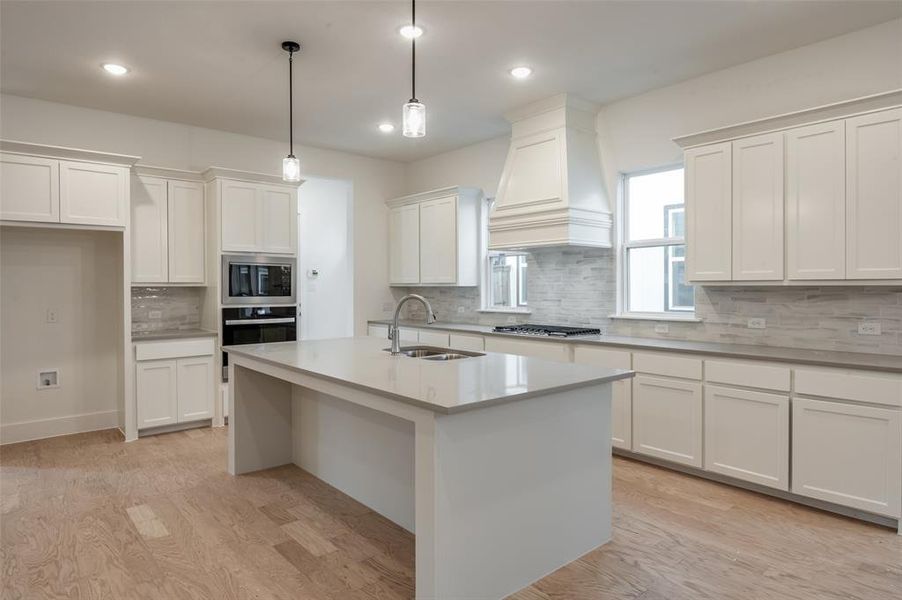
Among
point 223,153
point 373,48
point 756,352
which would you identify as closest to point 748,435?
point 756,352

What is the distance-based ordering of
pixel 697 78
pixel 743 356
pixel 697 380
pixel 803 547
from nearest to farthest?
pixel 803 547 → pixel 743 356 → pixel 697 380 → pixel 697 78

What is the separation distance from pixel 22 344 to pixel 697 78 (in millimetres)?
5705

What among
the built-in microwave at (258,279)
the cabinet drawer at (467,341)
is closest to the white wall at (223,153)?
the built-in microwave at (258,279)

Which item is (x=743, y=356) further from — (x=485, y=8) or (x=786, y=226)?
(x=485, y=8)

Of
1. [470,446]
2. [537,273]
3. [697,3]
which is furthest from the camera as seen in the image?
[537,273]

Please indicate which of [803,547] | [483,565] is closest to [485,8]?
[483,565]

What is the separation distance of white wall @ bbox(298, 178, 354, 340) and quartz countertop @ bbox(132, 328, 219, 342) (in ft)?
6.99

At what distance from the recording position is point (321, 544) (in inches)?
105

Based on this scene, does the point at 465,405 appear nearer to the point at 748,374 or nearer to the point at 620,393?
the point at 748,374

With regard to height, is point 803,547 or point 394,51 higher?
point 394,51

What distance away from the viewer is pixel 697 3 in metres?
2.97

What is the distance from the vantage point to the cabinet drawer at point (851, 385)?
9.03 ft

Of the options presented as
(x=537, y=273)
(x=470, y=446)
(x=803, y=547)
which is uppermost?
(x=537, y=273)

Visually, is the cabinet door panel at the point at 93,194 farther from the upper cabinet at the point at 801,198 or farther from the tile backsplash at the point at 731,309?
the upper cabinet at the point at 801,198
